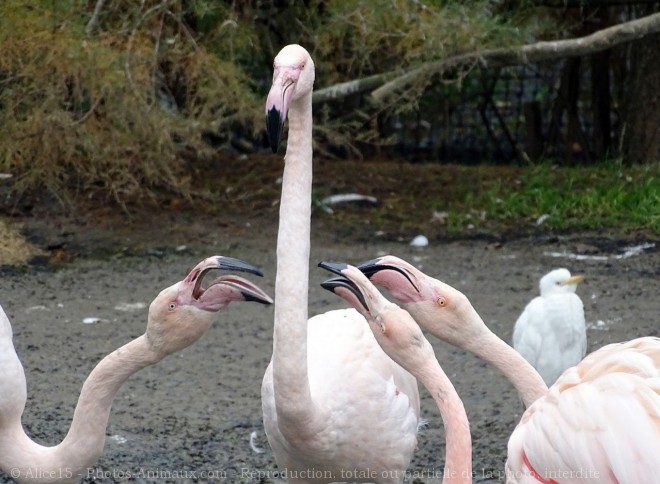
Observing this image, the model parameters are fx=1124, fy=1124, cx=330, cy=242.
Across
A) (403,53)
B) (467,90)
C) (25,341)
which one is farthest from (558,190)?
(25,341)

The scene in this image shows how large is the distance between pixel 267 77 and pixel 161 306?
670 centimetres

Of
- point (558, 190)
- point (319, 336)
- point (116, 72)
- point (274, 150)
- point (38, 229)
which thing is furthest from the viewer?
point (558, 190)

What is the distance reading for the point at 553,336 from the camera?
4902 millimetres

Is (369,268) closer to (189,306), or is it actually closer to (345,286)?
(345,286)

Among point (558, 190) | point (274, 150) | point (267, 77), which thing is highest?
point (274, 150)

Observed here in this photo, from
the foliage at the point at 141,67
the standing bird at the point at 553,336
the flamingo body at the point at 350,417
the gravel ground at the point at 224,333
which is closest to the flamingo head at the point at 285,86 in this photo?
the flamingo body at the point at 350,417

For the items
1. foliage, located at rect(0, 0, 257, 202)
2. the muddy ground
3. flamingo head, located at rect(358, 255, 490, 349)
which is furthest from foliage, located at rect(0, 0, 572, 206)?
flamingo head, located at rect(358, 255, 490, 349)

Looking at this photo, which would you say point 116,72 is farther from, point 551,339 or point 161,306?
point 161,306

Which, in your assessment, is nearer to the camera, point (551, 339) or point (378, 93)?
point (551, 339)

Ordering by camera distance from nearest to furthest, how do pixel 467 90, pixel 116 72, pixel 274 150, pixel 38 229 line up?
Answer: pixel 274 150, pixel 116 72, pixel 38 229, pixel 467 90

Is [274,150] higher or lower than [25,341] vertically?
higher

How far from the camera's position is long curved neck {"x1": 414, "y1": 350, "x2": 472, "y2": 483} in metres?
3.05

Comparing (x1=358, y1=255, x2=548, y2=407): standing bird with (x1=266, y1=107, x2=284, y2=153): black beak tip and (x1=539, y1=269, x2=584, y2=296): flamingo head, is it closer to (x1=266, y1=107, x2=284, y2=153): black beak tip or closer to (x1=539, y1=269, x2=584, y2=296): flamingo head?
(x1=266, y1=107, x2=284, y2=153): black beak tip

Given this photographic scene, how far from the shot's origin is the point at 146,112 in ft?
24.2
